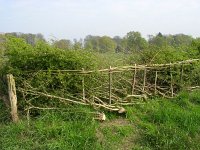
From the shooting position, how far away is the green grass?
6.11 meters

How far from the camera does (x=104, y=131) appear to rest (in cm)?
677

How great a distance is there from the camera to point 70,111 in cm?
710

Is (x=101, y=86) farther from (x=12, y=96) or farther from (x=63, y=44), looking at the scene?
(x=12, y=96)

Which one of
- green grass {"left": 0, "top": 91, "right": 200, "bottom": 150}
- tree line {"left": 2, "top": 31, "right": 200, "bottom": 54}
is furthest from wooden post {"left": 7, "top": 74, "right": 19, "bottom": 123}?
tree line {"left": 2, "top": 31, "right": 200, "bottom": 54}

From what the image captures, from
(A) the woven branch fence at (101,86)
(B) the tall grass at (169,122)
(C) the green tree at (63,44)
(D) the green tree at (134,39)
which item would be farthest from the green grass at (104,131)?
(D) the green tree at (134,39)

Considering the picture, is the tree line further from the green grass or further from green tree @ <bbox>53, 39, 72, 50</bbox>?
the green grass

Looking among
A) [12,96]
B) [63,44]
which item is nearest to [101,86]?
[63,44]

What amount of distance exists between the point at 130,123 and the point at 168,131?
93cm

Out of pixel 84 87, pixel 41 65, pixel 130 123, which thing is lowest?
pixel 130 123

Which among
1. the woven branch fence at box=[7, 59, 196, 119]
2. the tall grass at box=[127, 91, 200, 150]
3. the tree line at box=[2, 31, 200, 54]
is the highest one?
the tree line at box=[2, 31, 200, 54]

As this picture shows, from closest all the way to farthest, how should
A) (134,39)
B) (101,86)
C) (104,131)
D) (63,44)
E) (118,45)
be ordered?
(104,131), (101,86), (63,44), (118,45), (134,39)

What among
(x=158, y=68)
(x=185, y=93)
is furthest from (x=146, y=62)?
(x=185, y=93)

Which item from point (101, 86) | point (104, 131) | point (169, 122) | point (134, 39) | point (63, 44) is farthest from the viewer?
point (134, 39)

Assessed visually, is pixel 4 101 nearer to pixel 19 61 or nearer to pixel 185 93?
pixel 19 61
